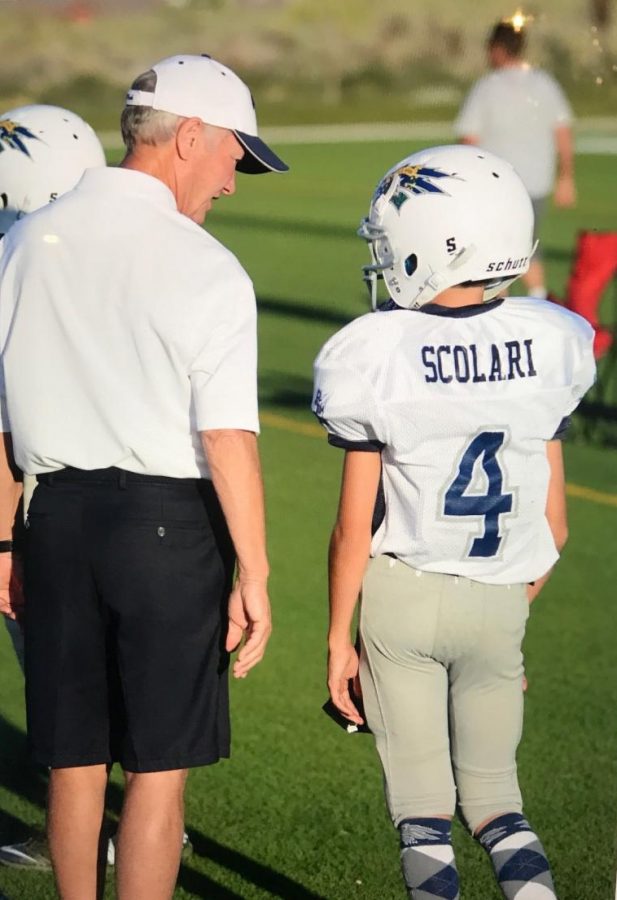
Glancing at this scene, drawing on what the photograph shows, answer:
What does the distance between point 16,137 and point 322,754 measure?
207 centimetres

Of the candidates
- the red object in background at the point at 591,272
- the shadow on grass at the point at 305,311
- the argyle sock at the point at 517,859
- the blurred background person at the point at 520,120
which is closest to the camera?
the argyle sock at the point at 517,859

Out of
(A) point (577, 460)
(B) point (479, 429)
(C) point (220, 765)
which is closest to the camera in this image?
(B) point (479, 429)

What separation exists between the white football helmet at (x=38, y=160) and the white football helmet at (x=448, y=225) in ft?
3.47

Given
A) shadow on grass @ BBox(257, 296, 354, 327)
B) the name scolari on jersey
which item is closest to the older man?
the name scolari on jersey

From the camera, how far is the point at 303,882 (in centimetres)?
396

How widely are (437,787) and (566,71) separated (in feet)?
72.5

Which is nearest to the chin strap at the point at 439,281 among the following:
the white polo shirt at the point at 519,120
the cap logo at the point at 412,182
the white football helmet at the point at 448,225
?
the white football helmet at the point at 448,225

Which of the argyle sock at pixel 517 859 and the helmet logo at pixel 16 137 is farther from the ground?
the helmet logo at pixel 16 137

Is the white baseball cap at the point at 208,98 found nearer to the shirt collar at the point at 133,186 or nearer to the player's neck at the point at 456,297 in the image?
the shirt collar at the point at 133,186

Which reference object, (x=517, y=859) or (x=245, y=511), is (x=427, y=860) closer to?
(x=517, y=859)

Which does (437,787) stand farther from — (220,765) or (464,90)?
(464,90)

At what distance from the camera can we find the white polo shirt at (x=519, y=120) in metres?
10.9

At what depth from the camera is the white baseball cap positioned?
129 inches

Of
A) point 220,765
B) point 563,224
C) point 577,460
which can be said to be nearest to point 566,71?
point 563,224
